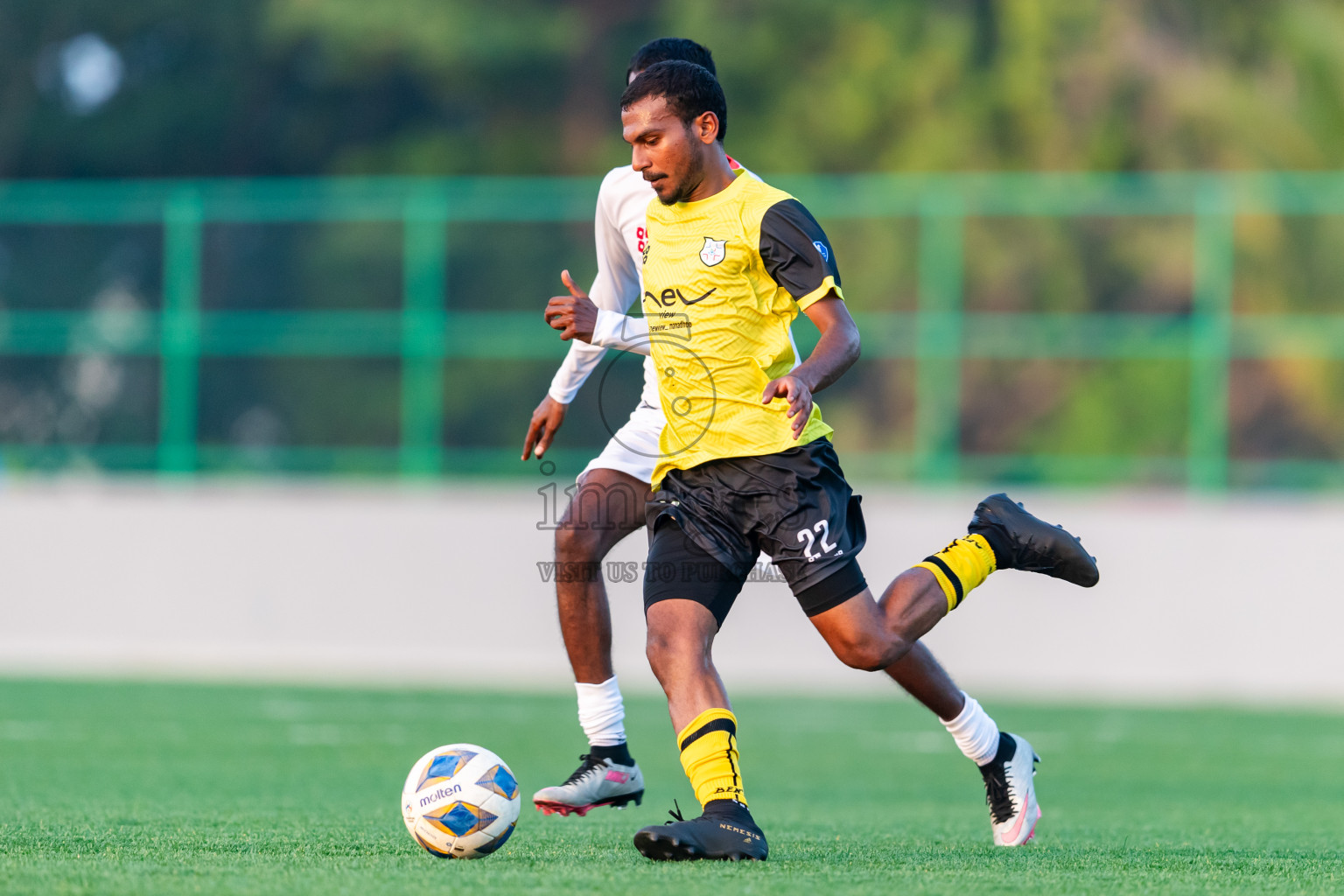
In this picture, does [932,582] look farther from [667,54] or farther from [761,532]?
[667,54]

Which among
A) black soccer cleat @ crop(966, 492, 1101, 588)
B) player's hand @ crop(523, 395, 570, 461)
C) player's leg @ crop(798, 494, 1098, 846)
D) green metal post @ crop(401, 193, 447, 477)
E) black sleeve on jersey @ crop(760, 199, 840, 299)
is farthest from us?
green metal post @ crop(401, 193, 447, 477)

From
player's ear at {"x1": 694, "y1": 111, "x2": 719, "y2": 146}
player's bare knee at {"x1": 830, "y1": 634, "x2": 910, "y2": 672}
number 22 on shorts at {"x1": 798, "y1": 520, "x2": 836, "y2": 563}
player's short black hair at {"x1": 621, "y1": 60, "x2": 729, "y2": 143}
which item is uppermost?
player's short black hair at {"x1": 621, "y1": 60, "x2": 729, "y2": 143}

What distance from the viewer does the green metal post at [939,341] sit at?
13633 millimetres

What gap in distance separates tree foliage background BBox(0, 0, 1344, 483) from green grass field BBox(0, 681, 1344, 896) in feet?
10.9

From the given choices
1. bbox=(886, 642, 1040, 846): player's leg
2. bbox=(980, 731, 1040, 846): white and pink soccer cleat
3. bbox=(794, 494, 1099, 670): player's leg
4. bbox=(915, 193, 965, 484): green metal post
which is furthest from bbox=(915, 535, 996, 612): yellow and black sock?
bbox=(915, 193, 965, 484): green metal post

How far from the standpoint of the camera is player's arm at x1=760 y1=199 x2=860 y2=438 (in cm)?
464

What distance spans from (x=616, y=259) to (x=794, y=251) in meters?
1.41

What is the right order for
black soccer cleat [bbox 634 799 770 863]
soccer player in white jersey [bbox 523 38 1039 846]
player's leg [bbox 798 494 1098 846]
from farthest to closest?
soccer player in white jersey [bbox 523 38 1039 846]
player's leg [bbox 798 494 1098 846]
black soccer cleat [bbox 634 799 770 863]

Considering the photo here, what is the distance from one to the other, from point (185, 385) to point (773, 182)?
5.25 meters

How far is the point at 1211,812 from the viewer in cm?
648

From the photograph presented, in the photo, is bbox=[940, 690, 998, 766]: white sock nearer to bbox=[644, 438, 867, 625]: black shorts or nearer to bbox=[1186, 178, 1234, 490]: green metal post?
bbox=[644, 438, 867, 625]: black shorts

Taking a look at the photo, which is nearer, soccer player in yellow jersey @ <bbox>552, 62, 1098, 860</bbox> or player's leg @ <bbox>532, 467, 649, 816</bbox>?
soccer player in yellow jersey @ <bbox>552, 62, 1098, 860</bbox>

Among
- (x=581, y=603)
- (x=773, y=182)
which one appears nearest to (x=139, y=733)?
(x=581, y=603)

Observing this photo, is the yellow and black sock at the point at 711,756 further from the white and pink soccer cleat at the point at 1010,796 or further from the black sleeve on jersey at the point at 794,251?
the black sleeve on jersey at the point at 794,251
